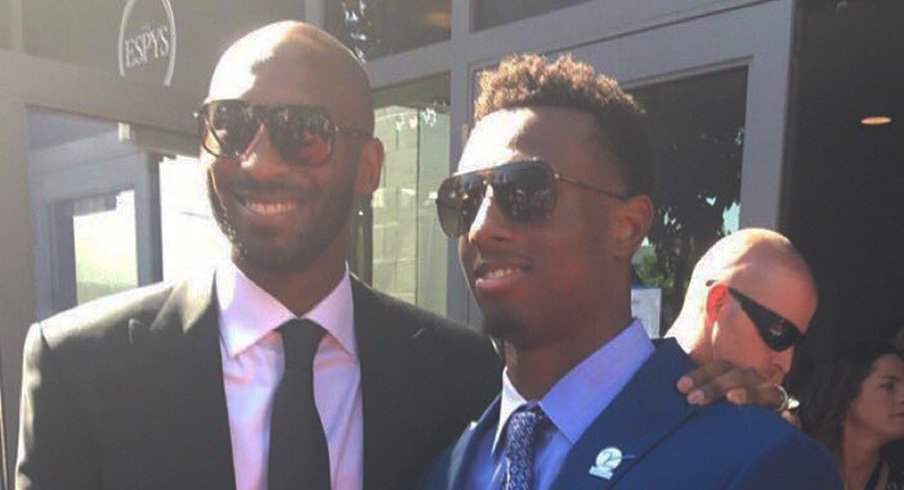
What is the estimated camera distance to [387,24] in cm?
408

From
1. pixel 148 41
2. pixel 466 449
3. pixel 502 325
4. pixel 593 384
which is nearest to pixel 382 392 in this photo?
pixel 466 449

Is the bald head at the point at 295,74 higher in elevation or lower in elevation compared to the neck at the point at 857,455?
higher

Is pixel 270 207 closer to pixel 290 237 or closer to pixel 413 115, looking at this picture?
pixel 290 237

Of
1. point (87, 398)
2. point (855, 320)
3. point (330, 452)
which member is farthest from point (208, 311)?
point (855, 320)

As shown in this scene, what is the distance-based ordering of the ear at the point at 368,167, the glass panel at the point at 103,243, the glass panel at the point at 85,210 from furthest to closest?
1. the glass panel at the point at 103,243
2. the glass panel at the point at 85,210
3. the ear at the point at 368,167

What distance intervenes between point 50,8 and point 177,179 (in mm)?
933

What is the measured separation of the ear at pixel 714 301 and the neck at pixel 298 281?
1.04 metres

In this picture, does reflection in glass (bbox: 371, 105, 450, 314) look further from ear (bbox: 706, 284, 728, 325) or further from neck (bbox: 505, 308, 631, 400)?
neck (bbox: 505, 308, 631, 400)

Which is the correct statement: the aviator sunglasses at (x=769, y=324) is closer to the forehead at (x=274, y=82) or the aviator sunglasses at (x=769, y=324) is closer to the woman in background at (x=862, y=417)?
the forehead at (x=274, y=82)

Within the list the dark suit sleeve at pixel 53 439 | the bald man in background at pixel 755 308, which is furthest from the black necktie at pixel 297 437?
the bald man in background at pixel 755 308

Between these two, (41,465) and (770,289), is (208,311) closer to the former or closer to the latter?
(41,465)

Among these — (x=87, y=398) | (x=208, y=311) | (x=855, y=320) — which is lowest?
(x=855, y=320)

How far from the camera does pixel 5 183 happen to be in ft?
9.43

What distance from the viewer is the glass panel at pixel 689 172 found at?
2863 mm
